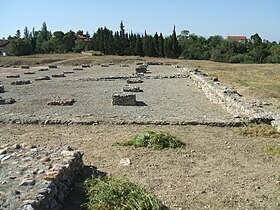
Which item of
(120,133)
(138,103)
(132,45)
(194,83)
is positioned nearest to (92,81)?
(194,83)

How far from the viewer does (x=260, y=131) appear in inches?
353

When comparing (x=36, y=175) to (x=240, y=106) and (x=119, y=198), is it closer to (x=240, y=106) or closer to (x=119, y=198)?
(x=119, y=198)

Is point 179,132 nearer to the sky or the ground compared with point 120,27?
nearer to the ground

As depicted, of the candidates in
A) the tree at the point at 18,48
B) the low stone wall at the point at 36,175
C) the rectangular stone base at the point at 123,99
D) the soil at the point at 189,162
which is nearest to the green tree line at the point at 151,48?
the tree at the point at 18,48

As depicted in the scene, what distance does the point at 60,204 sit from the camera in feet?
15.9

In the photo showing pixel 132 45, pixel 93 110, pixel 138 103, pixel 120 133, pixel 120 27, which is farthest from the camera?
pixel 120 27

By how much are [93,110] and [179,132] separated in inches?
166

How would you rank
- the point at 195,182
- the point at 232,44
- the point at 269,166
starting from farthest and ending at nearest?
the point at 232,44, the point at 269,166, the point at 195,182

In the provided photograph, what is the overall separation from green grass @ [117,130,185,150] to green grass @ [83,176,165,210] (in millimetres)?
2773

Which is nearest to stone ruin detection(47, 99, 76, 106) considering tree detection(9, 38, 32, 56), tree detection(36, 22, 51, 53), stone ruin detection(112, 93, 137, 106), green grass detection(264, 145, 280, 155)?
stone ruin detection(112, 93, 137, 106)

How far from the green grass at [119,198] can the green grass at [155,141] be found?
277 centimetres

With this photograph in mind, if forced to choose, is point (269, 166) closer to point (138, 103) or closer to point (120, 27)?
point (138, 103)

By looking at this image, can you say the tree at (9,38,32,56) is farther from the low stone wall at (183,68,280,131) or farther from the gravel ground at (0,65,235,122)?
the low stone wall at (183,68,280,131)

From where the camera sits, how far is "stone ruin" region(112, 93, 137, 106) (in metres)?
13.4
